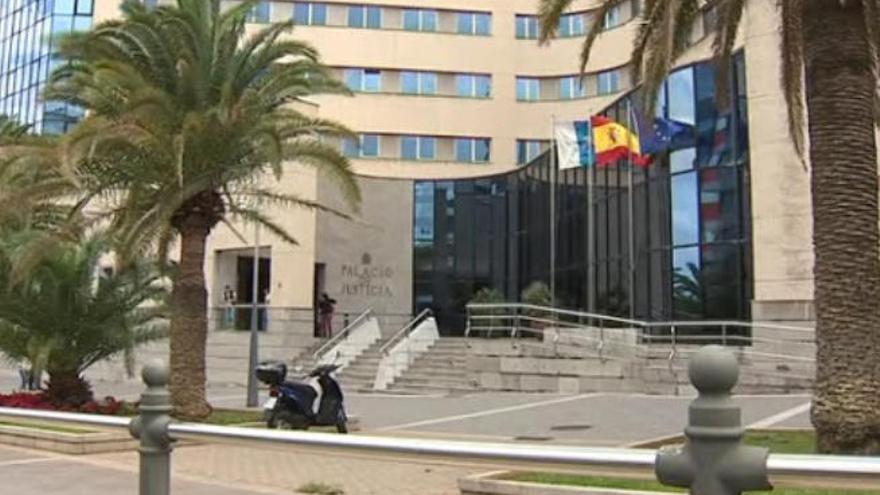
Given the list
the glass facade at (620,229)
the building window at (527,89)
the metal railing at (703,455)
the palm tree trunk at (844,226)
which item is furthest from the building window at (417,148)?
the metal railing at (703,455)

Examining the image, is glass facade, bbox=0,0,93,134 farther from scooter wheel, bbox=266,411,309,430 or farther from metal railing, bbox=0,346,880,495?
metal railing, bbox=0,346,880,495

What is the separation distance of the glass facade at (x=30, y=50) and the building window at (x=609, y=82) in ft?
88.0

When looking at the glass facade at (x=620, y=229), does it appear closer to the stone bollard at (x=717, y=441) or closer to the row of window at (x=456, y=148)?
the row of window at (x=456, y=148)

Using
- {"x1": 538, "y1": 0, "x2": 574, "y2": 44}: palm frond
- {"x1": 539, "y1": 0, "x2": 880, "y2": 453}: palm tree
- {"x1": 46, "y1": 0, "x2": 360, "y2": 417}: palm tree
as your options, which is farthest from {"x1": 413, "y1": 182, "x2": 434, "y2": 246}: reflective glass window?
{"x1": 539, "y1": 0, "x2": 880, "y2": 453}: palm tree

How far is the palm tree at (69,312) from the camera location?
19984mm

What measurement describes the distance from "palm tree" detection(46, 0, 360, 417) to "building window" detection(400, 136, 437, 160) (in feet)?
93.2

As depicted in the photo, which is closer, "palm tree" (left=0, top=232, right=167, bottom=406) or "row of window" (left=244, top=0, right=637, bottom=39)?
"palm tree" (left=0, top=232, right=167, bottom=406)

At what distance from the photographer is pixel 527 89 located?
163 ft

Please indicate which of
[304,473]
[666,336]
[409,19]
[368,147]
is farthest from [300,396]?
[409,19]

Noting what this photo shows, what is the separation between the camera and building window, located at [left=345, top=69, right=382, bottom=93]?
1893 inches

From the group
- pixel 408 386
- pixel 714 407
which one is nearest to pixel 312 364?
pixel 408 386

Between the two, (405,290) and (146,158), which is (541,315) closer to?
(405,290)

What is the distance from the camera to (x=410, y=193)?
45469mm

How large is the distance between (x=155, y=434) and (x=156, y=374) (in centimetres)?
25
